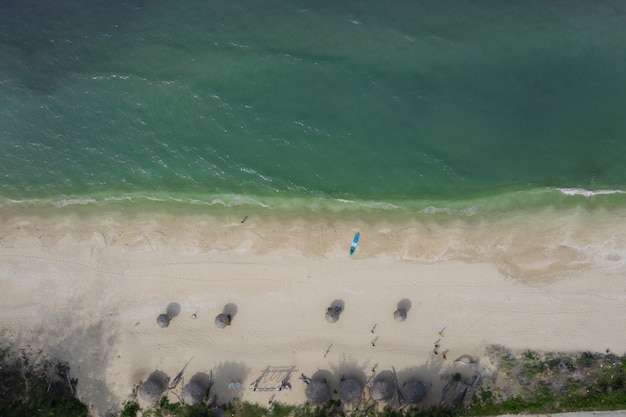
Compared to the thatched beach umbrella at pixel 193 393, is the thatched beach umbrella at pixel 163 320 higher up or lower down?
higher up

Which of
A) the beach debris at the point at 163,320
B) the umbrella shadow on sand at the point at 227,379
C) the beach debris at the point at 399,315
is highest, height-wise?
the beach debris at the point at 399,315

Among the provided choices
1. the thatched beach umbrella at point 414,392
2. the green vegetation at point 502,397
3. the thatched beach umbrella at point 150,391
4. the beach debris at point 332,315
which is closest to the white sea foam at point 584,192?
the green vegetation at point 502,397

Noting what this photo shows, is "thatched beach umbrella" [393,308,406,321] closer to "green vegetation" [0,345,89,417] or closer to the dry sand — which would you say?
the dry sand

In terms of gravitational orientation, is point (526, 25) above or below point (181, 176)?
above

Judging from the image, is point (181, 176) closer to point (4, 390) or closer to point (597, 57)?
point (4, 390)

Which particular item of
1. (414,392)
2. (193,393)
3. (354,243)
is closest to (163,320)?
(193,393)

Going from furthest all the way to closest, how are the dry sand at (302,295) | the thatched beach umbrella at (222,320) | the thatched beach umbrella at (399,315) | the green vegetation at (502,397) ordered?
the dry sand at (302,295), the thatched beach umbrella at (222,320), the thatched beach umbrella at (399,315), the green vegetation at (502,397)

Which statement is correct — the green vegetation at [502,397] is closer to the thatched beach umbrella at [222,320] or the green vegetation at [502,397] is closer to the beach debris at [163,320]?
the beach debris at [163,320]

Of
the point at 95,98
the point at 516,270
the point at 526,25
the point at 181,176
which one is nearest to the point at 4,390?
the point at 181,176

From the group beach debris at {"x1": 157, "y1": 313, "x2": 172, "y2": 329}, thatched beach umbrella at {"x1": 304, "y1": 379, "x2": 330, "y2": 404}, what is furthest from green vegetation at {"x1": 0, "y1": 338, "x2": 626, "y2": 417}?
beach debris at {"x1": 157, "y1": 313, "x2": 172, "y2": 329}
